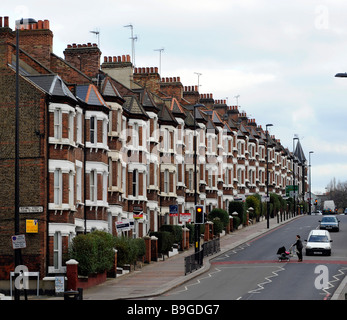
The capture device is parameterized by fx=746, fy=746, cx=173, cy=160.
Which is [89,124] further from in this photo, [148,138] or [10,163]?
[148,138]

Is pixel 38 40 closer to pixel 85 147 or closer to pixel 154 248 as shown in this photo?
pixel 85 147

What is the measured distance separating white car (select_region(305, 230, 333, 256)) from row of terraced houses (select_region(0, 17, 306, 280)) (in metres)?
12.1

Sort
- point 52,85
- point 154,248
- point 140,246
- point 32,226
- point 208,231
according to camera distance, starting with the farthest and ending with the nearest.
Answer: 1. point 208,231
2. point 154,248
3. point 140,246
4. point 52,85
5. point 32,226

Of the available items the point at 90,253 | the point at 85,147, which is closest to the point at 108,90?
the point at 85,147

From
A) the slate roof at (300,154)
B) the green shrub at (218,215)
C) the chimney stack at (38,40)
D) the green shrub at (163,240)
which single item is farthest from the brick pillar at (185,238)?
the slate roof at (300,154)

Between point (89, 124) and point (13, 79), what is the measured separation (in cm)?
699

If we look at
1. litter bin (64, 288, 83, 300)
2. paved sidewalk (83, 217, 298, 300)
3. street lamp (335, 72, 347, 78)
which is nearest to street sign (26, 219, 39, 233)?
paved sidewalk (83, 217, 298, 300)

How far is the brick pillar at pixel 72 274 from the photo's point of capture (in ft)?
122

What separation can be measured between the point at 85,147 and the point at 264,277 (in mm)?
Answer: 14044

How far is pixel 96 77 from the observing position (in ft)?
174

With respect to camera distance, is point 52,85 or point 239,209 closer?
point 52,85

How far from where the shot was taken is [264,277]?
132ft

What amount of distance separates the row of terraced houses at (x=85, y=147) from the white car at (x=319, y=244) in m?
12.1
